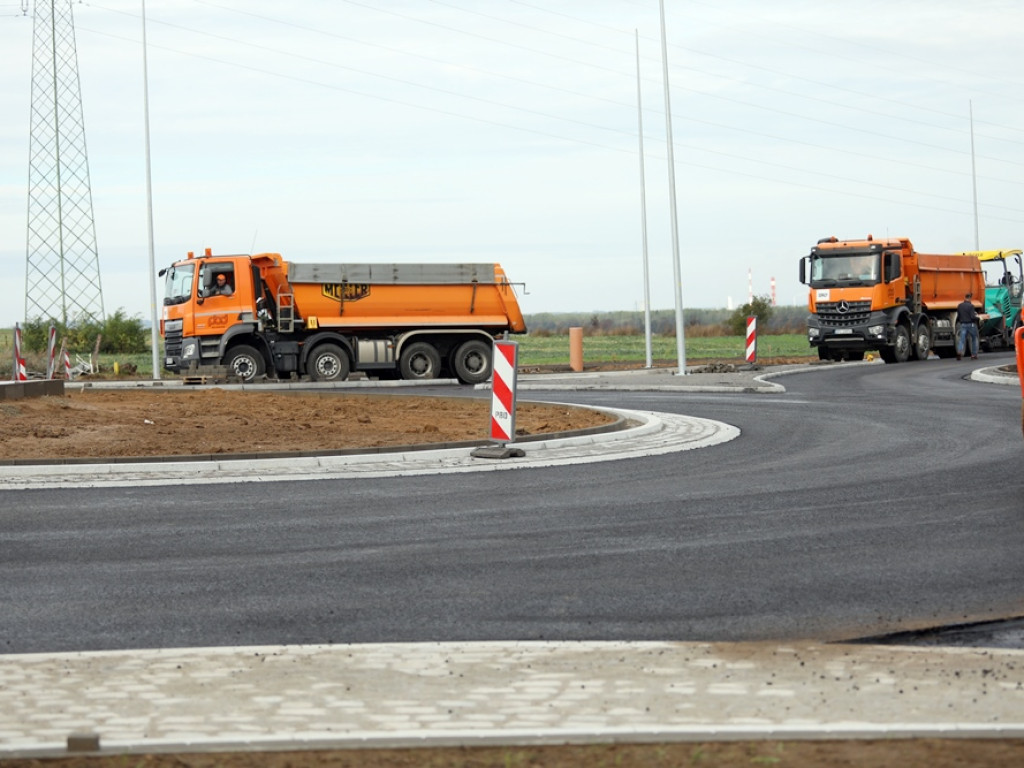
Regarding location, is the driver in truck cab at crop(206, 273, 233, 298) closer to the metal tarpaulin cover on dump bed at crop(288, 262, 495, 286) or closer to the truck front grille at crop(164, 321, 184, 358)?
the truck front grille at crop(164, 321, 184, 358)

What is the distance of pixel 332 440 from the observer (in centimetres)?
1811

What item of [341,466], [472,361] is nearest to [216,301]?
[472,361]

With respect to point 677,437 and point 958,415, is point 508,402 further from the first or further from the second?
point 958,415

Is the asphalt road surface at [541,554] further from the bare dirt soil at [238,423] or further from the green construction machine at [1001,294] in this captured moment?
the green construction machine at [1001,294]

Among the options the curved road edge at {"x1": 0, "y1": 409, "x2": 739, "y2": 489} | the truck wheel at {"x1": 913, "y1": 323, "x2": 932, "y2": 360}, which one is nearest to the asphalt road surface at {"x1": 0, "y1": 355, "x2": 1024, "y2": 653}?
the curved road edge at {"x1": 0, "y1": 409, "x2": 739, "y2": 489}

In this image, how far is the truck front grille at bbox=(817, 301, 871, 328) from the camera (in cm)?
4181

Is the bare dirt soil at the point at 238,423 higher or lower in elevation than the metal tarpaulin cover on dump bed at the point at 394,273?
lower

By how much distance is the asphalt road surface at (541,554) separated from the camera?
7449mm

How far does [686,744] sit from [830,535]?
5.70 meters

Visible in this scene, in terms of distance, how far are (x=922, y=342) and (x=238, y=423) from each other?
94.8 feet

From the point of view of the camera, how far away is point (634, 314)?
155 m

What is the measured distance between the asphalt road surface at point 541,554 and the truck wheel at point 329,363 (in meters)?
19.5

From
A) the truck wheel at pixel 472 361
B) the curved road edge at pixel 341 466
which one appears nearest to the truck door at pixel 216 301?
the truck wheel at pixel 472 361

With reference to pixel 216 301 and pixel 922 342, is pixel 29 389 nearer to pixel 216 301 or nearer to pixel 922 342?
pixel 216 301
